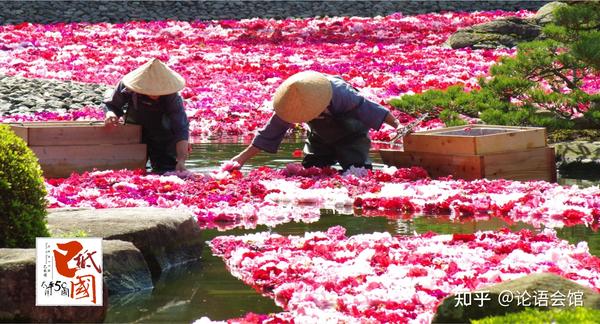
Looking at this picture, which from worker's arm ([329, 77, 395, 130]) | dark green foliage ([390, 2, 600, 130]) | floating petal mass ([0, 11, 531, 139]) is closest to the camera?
worker's arm ([329, 77, 395, 130])

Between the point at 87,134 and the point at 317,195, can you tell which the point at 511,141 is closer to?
the point at 317,195

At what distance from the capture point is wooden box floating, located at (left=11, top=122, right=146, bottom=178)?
11367mm

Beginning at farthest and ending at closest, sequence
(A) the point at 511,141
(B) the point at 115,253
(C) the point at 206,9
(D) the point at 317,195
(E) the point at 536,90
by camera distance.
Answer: (C) the point at 206,9
(E) the point at 536,90
(A) the point at 511,141
(D) the point at 317,195
(B) the point at 115,253

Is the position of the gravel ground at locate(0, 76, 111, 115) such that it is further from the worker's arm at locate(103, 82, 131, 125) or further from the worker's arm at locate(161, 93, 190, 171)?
the worker's arm at locate(161, 93, 190, 171)

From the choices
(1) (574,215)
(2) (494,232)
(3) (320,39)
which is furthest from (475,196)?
(3) (320,39)

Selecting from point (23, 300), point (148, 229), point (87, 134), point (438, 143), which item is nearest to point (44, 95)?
point (87, 134)

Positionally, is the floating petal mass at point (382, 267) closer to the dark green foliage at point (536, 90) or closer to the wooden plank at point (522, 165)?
the wooden plank at point (522, 165)

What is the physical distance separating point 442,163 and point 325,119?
123cm

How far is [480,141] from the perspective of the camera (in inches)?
424

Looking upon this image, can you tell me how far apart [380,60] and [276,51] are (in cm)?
319

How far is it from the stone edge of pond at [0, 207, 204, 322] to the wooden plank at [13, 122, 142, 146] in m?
3.54

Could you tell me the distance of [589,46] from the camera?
12578 millimetres

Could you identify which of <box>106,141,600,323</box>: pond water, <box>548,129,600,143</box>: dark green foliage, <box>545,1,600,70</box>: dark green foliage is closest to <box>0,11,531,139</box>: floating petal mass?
<box>548,129,600,143</box>: dark green foliage

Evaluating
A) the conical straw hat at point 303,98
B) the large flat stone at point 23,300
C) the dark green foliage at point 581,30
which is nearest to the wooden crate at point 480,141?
the conical straw hat at point 303,98
